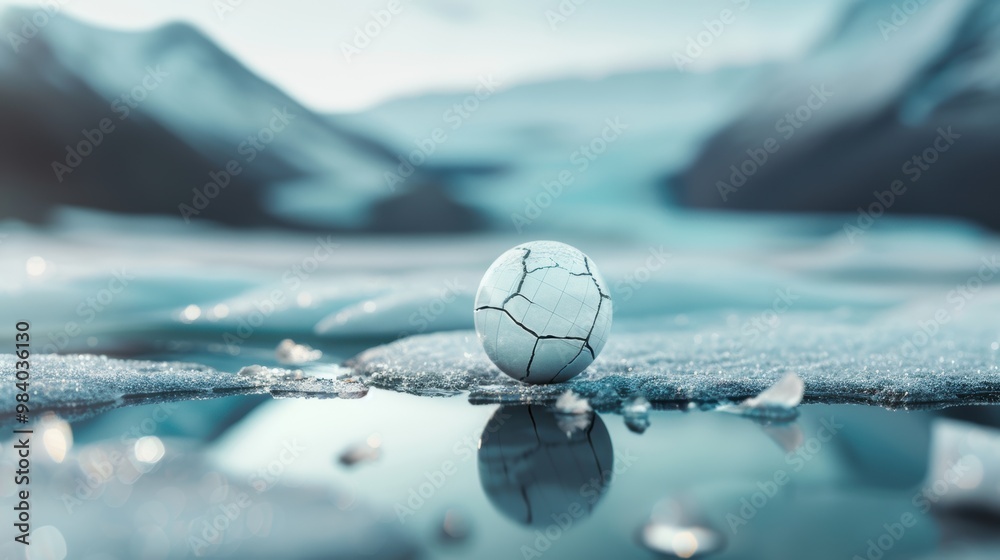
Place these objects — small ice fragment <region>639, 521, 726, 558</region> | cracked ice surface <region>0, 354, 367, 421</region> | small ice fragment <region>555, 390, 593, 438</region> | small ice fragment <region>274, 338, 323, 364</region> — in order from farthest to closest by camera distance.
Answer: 1. small ice fragment <region>274, 338, 323, 364</region>
2. cracked ice surface <region>0, 354, 367, 421</region>
3. small ice fragment <region>555, 390, 593, 438</region>
4. small ice fragment <region>639, 521, 726, 558</region>

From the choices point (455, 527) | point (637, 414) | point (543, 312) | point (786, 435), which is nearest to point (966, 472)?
point (786, 435)

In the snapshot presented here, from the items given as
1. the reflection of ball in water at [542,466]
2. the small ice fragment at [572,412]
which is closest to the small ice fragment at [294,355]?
the reflection of ball in water at [542,466]

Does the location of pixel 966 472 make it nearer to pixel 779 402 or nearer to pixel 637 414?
pixel 779 402

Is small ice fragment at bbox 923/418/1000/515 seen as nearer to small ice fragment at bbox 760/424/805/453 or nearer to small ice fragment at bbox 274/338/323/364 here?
small ice fragment at bbox 760/424/805/453

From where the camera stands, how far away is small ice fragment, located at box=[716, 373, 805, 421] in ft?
10.6

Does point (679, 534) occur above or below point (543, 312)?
below

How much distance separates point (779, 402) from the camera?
325cm

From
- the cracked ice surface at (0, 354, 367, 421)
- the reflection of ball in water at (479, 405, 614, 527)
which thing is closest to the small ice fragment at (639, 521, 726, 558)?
the reflection of ball in water at (479, 405, 614, 527)

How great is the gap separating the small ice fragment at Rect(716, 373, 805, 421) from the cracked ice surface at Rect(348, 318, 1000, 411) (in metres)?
0.25

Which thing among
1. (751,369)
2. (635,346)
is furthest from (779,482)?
(635,346)

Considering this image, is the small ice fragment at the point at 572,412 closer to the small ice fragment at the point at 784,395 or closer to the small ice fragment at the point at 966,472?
the small ice fragment at the point at 784,395

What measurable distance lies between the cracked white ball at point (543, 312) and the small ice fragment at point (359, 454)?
1045 mm

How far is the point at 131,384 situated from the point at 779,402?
3.49 m

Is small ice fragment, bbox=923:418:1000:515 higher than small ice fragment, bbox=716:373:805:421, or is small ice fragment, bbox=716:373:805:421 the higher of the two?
small ice fragment, bbox=716:373:805:421
